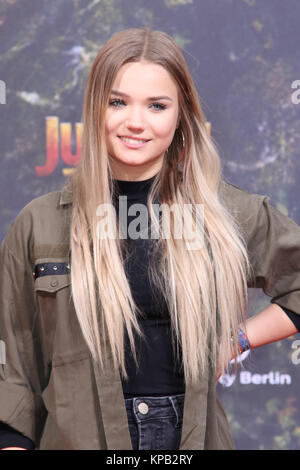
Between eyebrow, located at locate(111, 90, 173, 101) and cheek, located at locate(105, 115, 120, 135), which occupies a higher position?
eyebrow, located at locate(111, 90, 173, 101)

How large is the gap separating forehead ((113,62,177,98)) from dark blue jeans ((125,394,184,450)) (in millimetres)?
636

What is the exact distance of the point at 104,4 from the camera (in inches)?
79.4

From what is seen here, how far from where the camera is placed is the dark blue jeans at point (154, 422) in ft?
4.39

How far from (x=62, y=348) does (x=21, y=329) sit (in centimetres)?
12

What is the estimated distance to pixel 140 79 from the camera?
1.38m

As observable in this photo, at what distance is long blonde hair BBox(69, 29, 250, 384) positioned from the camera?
1359 mm

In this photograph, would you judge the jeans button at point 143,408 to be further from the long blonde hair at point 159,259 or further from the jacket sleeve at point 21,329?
the jacket sleeve at point 21,329

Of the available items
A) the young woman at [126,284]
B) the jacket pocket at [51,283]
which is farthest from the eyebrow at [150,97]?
the jacket pocket at [51,283]

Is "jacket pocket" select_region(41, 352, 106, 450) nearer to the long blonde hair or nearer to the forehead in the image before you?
the long blonde hair

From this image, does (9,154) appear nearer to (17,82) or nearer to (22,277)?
(17,82)

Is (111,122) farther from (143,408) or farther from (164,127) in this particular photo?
(143,408)

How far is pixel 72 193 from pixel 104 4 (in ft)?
2.67

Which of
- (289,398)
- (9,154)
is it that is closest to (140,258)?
(9,154)

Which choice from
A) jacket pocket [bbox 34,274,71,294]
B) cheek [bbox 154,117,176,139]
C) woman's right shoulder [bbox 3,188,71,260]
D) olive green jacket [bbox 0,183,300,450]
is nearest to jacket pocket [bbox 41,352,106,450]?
olive green jacket [bbox 0,183,300,450]
